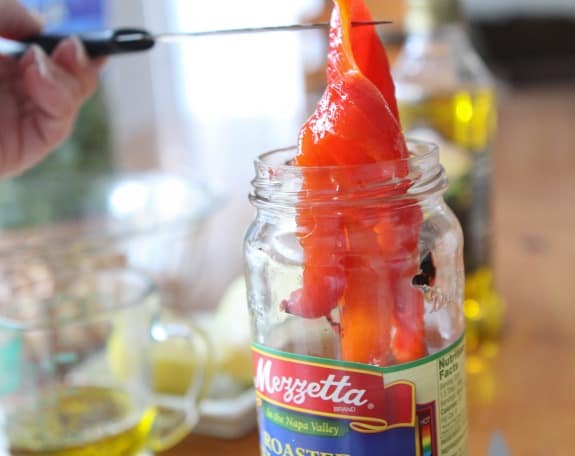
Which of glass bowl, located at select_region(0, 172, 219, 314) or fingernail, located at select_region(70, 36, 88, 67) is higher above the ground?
fingernail, located at select_region(70, 36, 88, 67)

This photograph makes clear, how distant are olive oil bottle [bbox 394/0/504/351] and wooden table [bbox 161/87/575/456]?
43 mm

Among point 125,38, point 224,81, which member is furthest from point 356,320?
point 224,81

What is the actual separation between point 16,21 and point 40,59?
0.10 feet

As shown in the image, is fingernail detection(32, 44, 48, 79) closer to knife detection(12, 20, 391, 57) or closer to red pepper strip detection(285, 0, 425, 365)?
knife detection(12, 20, 391, 57)

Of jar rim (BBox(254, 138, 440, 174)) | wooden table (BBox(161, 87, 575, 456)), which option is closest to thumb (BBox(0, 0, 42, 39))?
jar rim (BBox(254, 138, 440, 174))

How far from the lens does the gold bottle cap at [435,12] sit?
2.42 feet

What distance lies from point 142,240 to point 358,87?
479 millimetres

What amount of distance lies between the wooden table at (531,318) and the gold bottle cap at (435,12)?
1.04 feet

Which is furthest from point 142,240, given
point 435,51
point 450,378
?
point 450,378

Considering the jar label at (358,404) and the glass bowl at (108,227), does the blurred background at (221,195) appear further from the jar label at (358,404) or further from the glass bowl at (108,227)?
the jar label at (358,404)

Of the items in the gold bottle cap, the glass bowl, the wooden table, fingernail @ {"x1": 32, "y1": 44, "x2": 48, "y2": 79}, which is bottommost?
the wooden table

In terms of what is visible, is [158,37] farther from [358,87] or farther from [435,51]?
[435,51]

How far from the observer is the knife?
0.43 metres

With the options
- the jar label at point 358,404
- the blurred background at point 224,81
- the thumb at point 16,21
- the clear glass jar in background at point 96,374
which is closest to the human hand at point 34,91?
the thumb at point 16,21
